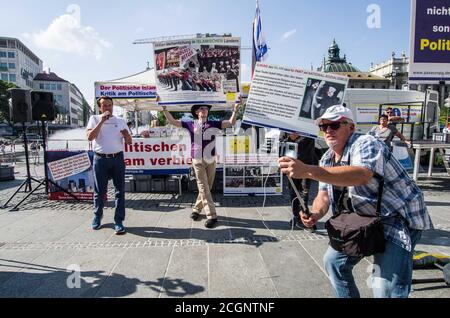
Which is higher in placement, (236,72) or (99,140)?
(236,72)

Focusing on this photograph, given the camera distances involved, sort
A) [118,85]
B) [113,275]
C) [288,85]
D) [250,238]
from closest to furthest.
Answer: [113,275] < [288,85] < [250,238] < [118,85]

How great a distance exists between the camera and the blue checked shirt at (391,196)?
73.4 inches

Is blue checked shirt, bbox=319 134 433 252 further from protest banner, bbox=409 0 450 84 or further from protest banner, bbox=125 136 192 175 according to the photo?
protest banner, bbox=125 136 192 175

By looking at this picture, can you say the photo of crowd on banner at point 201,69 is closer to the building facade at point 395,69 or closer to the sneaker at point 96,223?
the sneaker at point 96,223

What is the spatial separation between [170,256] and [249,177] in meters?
3.75

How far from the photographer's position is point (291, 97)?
4074mm

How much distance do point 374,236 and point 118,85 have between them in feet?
33.4

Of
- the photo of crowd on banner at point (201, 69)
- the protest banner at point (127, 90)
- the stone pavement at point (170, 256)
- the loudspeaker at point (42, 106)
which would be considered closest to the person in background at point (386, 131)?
the stone pavement at point (170, 256)

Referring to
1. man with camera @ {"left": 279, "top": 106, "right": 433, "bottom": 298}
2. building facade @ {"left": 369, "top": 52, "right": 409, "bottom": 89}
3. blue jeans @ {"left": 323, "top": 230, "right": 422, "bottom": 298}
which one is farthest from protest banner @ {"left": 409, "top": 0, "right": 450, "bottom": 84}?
building facade @ {"left": 369, "top": 52, "right": 409, "bottom": 89}

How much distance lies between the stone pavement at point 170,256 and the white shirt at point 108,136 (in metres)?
1.41

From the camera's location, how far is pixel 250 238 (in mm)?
4527

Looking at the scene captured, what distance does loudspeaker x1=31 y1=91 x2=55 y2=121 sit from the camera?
23.6 ft
